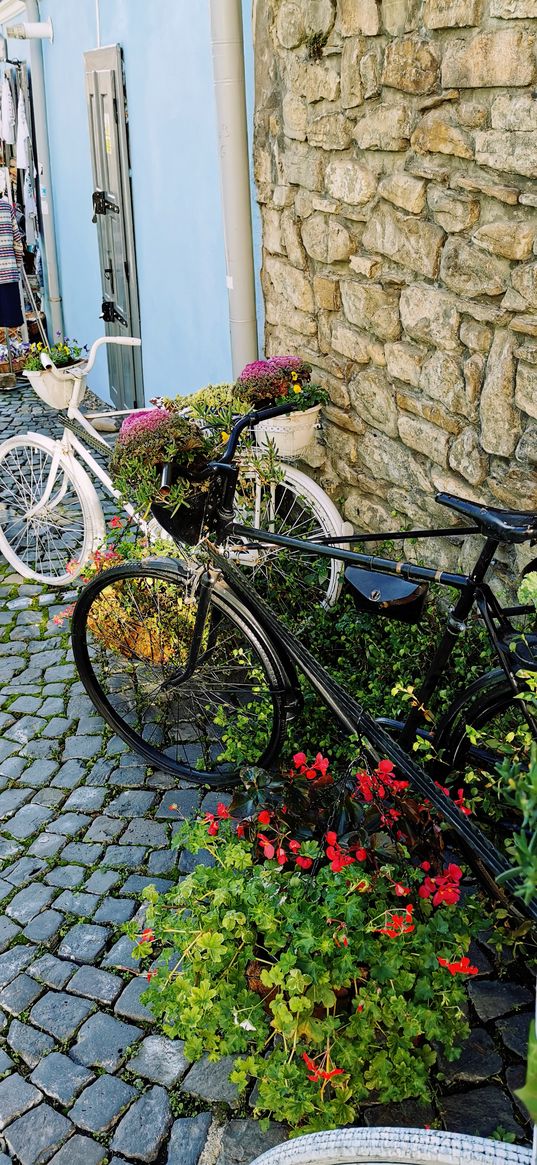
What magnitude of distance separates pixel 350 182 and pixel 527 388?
1289 mm

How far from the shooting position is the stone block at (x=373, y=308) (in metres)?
3.49

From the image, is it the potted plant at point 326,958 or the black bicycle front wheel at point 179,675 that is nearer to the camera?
the potted plant at point 326,958

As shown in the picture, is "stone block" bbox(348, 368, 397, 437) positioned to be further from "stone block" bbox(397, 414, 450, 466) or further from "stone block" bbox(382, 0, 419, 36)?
"stone block" bbox(382, 0, 419, 36)

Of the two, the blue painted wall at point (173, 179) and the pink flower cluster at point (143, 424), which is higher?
the blue painted wall at point (173, 179)

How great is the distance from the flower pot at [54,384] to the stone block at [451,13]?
2287mm

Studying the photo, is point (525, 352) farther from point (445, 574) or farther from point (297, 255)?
point (297, 255)

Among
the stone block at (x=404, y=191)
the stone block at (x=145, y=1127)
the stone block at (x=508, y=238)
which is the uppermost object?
the stone block at (x=404, y=191)

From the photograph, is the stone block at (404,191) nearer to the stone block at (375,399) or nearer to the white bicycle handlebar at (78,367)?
the stone block at (375,399)

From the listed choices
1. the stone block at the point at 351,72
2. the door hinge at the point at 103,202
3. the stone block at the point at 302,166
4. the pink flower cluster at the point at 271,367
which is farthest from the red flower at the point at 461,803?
the door hinge at the point at 103,202

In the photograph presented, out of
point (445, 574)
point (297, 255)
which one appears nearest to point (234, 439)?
→ point (445, 574)

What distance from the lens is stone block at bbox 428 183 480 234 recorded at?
114 inches

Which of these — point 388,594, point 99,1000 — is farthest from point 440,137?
point 99,1000

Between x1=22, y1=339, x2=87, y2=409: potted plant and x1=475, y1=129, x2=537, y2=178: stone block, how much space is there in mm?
2397

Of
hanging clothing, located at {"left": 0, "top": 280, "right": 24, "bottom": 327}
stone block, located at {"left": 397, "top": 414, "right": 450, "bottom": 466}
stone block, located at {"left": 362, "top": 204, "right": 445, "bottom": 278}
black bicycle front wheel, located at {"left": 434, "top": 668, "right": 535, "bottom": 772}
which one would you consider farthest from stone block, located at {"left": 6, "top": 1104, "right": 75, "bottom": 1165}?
hanging clothing, located at {"left": 0, "top": 280, "right": 24, "bottom": 327}
